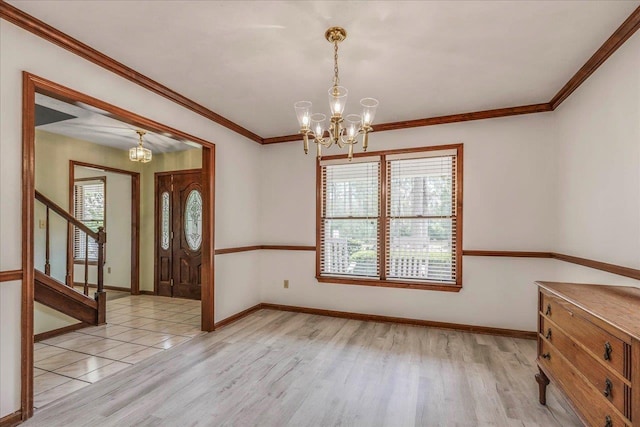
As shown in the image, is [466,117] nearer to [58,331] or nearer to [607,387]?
[607,387]

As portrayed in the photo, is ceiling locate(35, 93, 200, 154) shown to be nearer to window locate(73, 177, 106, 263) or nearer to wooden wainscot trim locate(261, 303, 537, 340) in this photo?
window locate(73, 177, 106, 263)

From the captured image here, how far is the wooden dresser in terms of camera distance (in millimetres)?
1312

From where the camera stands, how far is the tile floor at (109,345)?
8.52 ft

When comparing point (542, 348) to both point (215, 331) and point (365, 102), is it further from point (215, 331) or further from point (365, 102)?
point (215, 331)

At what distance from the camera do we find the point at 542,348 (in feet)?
7.41


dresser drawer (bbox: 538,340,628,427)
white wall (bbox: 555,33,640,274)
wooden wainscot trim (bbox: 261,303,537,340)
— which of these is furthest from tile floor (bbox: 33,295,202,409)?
white wall (bbox: 555,33,640,274)

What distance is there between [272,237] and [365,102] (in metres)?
3.01

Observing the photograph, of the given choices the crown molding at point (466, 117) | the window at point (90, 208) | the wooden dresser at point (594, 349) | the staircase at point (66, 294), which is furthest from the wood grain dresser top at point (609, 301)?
the window at point (90, 208)

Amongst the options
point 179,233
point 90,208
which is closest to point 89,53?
point 179,233

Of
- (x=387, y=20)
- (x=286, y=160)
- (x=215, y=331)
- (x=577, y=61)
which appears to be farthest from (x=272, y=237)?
(x=577, y=61)

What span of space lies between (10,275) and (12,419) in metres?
0.90

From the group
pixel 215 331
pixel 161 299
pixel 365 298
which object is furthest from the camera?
pixel 161 299

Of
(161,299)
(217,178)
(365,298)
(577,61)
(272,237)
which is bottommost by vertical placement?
(161,299)

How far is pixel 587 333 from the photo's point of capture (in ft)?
5.30
